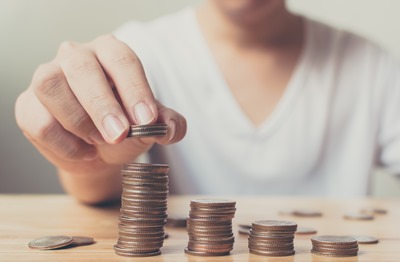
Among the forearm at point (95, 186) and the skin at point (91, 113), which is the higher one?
the skin at point (91, 113)

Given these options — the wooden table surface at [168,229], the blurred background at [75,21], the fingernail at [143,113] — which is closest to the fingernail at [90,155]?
the wooden table surface at [168,229]

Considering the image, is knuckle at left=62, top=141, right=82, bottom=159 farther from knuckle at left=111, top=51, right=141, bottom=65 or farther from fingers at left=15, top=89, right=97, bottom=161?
knuckle at left=111, top=51, right=141, bottom=65

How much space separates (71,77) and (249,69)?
3.19 ft

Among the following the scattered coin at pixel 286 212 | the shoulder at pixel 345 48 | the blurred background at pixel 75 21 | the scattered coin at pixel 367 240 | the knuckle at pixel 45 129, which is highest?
the blurred background at pixel 75 21

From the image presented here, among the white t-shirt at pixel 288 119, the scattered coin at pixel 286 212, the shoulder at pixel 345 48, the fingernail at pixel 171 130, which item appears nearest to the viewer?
the fingernail at pixel 171 130

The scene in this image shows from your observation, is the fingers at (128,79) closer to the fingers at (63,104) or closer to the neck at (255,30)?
the fingers at (63,104)

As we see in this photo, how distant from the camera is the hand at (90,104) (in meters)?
0.77

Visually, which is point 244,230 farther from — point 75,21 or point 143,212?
point 75,21

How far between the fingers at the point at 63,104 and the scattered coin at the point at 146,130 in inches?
4.5

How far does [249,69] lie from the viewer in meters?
1.75

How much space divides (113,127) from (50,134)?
0.19m

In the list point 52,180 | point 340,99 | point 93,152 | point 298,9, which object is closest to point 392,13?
point 298,9

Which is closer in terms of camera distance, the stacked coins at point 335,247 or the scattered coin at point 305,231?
the stacked coins at point 335,247

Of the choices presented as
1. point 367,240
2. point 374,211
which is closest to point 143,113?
point 367,240
